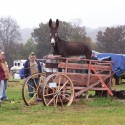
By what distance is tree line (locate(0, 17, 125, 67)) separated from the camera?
6551 cm

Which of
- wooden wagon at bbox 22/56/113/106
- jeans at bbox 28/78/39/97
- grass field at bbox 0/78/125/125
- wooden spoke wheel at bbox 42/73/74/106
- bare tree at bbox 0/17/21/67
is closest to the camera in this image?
grass field at bbox 0/78/125/125

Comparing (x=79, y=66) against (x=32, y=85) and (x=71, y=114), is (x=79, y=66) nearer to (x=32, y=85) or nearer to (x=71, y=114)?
(x=32, y=85)

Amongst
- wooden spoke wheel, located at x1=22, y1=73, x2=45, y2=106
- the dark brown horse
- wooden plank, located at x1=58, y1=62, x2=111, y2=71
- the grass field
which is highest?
the dark brown horse

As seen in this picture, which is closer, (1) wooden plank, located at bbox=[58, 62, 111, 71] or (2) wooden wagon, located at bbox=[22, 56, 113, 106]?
(2) wooden wagon, located at bbox=[22, 56, 113, 106]

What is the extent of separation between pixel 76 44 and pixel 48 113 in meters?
3.58

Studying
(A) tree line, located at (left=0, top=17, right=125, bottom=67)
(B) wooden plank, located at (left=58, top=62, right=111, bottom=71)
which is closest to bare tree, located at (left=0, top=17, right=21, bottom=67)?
(A) tree line, located at (left=0, top=17, right=125, bottom=67)

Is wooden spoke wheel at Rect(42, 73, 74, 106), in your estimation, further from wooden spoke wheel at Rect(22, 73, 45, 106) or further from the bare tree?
the bare tree

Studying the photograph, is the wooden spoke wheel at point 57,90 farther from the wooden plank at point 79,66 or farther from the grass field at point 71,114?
the wooden plank at point 79,66

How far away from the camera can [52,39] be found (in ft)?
43.3

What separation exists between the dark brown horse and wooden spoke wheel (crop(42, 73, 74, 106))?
3.29 ft

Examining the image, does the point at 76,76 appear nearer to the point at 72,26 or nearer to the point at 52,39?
the point at 52,39

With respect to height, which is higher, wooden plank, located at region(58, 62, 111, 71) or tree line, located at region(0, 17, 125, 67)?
tree line, located at region(0, 17, 125, 67)

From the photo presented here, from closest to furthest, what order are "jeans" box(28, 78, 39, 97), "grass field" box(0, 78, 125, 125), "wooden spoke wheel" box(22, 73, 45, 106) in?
"grass field" box(0, 78, 125, 125) < "wooden spoke wheel" box(22, 73, 45, 106) < "jeans" box(28, 78, 39, 97)

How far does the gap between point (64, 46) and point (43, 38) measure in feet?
188
